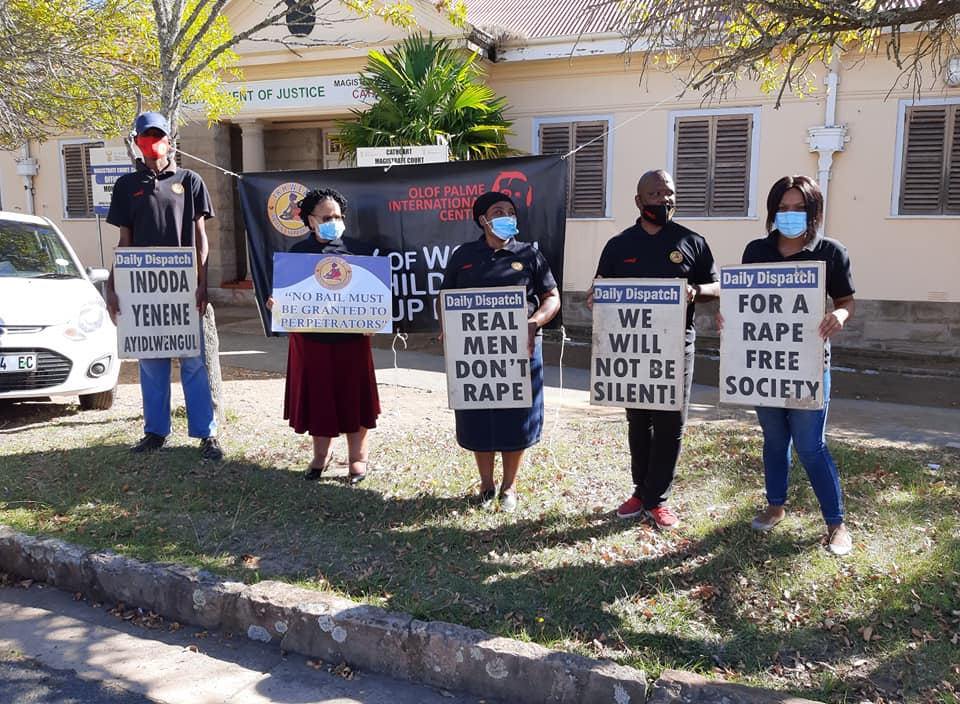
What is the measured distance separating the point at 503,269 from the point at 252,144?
36.3 ft

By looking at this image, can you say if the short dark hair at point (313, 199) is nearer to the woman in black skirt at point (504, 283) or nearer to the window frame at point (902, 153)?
the woman in black skirt at point (504, 283)

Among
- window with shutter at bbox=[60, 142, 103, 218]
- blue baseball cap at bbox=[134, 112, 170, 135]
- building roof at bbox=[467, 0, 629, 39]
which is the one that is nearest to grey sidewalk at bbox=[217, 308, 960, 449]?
blue baseball cap at bbox=[134, 112, 170, 135]

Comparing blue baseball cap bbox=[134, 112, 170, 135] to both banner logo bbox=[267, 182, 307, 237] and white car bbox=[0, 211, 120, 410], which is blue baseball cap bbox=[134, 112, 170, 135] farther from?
white car bbox=[0, 211, 120, 410]

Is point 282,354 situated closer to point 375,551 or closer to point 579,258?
point 579,258

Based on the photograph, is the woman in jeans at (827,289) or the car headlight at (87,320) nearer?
the woman in jeans at (827,289)

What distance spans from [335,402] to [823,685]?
3126 mm

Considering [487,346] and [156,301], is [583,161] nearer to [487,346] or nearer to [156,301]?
[156,301]

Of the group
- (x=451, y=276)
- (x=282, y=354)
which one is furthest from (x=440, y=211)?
(x=282, y=354)

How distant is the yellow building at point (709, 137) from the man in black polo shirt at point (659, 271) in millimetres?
6447

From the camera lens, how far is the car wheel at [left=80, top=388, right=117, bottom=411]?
7059 millimetres

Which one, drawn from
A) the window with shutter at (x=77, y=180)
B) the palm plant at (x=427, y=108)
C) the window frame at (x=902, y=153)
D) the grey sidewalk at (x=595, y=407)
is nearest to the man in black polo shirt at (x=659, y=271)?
the grey sidewalk at (x=595, y=407)

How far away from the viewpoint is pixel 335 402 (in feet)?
16.0

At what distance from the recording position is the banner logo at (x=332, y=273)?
4.89 metres

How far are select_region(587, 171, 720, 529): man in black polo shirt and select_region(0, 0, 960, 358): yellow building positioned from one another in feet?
21.2
